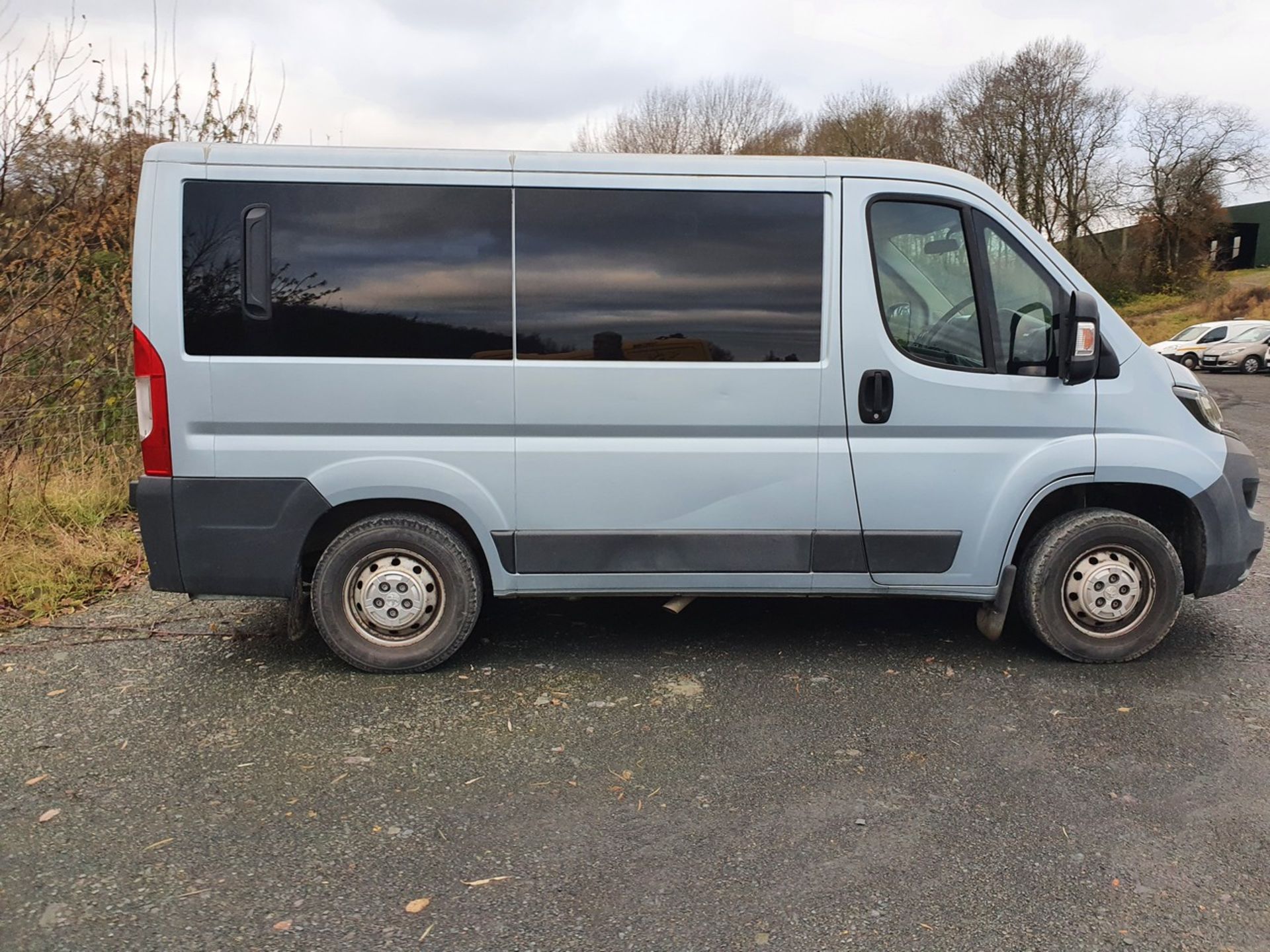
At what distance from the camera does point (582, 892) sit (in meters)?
2.77

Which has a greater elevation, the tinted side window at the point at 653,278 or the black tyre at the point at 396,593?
the tinted side window at the point at 653,278

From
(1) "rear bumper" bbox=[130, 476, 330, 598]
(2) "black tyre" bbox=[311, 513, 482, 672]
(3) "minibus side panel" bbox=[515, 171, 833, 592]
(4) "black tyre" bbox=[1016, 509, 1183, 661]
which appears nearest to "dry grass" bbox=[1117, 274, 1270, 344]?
(4) "black tyre" bbox=[1016, 509, 1183, 661]

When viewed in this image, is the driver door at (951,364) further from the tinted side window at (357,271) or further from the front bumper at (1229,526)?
the tinted side window at (357,271)

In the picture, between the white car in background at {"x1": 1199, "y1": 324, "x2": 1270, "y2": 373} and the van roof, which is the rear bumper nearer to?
the van roof

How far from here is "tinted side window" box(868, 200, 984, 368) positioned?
14.0 ft

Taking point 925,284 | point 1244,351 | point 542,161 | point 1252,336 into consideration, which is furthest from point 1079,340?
point 1252,336

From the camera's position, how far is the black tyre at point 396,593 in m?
4.30

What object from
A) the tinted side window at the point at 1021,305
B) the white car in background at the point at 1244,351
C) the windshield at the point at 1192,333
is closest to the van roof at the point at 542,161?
the tinted side window at the point at 1021,305

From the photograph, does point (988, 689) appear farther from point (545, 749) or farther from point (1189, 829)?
point (545, 749)

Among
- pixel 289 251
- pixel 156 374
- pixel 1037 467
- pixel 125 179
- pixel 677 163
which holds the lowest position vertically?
pixel 1037 467

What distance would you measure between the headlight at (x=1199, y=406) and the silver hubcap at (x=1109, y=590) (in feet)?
2.21

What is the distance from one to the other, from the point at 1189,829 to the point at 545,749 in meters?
2.16

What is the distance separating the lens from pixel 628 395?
4191 mm

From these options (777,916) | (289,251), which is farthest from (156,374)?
(777,916)
